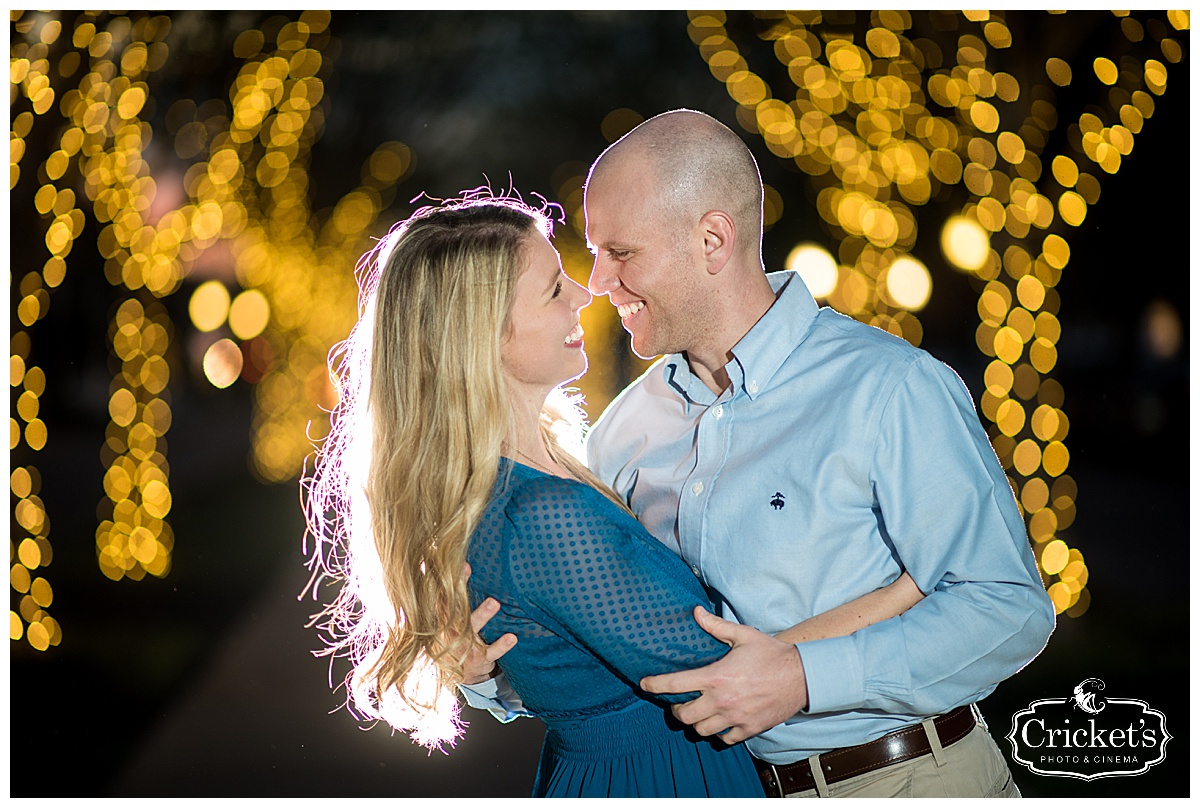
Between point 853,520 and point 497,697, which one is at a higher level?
point 853,520

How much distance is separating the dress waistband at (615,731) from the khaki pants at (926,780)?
0.27 m

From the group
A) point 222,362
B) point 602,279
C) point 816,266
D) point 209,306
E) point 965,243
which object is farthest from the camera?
point 222,362

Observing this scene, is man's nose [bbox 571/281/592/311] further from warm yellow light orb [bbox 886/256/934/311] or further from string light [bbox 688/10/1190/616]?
warm yellow light orb [bbox 886/256/934/311]

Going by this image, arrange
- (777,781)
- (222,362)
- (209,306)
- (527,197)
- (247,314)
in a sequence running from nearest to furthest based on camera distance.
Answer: (777,781)
(527,197)
(209,306)
(247,314)
(222,362)

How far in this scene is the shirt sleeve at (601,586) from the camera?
1507mm

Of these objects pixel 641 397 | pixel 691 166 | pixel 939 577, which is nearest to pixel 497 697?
pixel 641 397

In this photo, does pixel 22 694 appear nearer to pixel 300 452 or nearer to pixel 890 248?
pixel 300 452

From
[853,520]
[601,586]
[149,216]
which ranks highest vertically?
[149,216]

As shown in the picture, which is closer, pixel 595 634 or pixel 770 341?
pixel 595 634

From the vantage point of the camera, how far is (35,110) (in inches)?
125

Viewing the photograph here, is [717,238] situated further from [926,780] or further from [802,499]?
[926,780]

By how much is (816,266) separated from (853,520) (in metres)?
2.24

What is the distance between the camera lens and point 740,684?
1511mm

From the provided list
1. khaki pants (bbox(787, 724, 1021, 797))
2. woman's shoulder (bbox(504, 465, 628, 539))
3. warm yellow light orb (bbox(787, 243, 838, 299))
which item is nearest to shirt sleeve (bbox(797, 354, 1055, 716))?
khaki pants (bbox(787, 724, 1021, 797))
